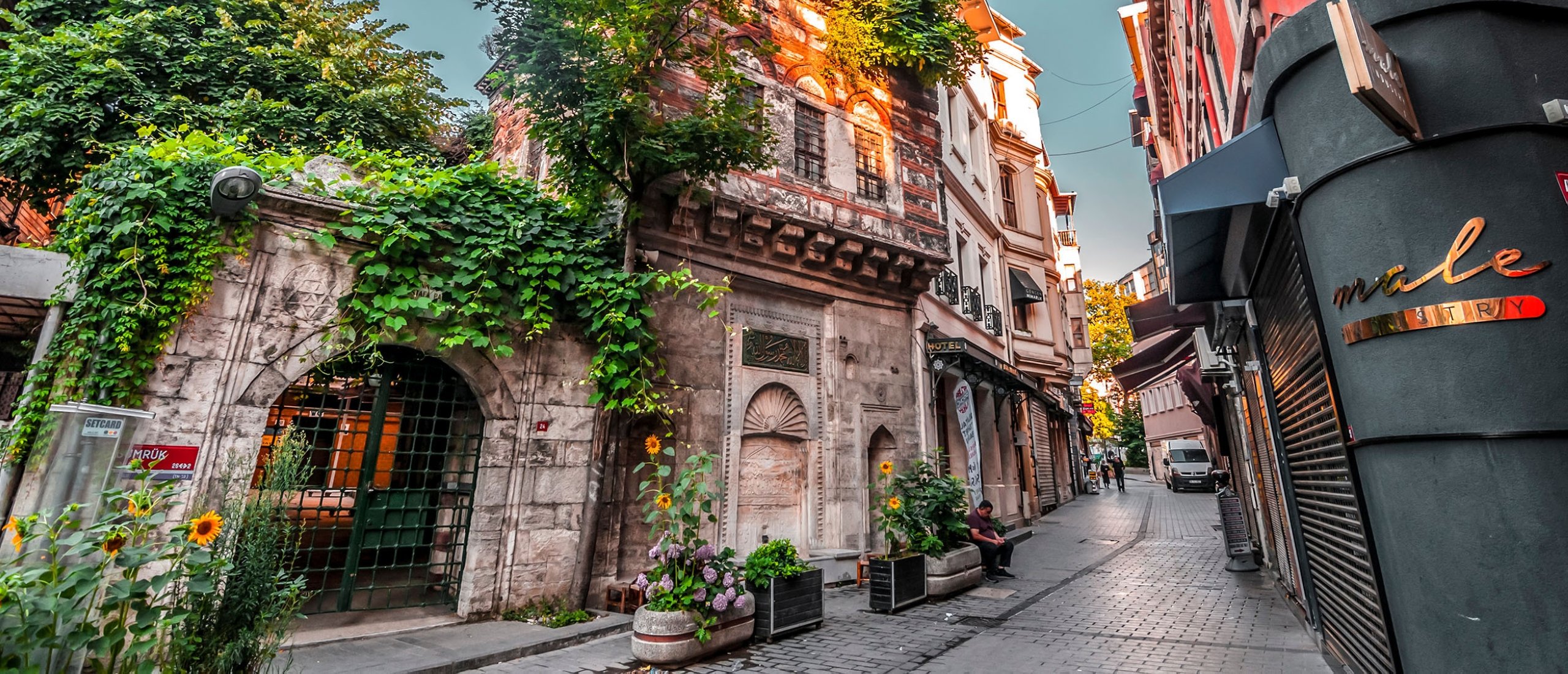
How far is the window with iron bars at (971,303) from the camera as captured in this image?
15836 millimetres

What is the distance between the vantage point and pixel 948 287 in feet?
48.9

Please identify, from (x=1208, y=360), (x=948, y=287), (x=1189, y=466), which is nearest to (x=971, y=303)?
(x=948, y=287)

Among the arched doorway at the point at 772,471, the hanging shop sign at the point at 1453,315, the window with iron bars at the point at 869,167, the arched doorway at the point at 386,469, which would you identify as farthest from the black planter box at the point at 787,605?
the window with iron bars at the point at 869,167

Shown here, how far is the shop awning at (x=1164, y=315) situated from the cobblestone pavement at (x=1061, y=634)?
4.18 meters

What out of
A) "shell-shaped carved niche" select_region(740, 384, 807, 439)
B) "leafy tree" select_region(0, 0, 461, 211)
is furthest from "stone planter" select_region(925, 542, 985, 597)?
"leafy tree" select_region(0, 0, 461, 211)

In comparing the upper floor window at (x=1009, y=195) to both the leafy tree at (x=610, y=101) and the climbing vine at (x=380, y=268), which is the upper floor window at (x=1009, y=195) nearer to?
the leafy tree at (x=610, y=101)

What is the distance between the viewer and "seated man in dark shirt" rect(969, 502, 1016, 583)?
33.4ft

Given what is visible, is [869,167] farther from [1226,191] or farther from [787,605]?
[787,605]

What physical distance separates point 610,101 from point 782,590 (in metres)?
6.46

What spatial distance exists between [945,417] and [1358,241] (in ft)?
36.7

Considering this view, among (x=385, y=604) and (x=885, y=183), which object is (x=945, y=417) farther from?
(x=385, y=604)

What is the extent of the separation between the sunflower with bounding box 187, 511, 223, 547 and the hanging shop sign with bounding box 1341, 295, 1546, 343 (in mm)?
7322

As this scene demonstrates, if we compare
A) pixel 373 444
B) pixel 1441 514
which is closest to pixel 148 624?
pixel 373 444

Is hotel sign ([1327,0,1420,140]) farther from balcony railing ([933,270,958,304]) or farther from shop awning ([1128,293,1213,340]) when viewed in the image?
balcony railing ([933,270,958,304])
